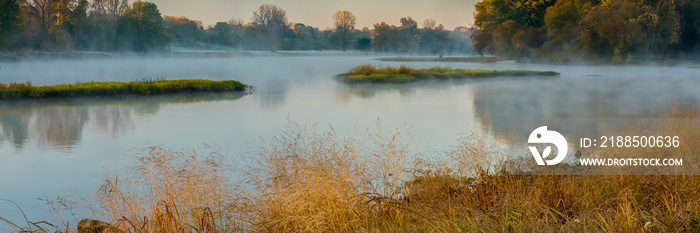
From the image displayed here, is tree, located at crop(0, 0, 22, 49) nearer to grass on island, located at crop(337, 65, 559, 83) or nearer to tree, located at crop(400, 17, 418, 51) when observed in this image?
grass on island, located at crop(337, 65, 559, 83)

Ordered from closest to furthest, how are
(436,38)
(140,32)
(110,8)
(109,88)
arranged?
(109,88) → (140,32) → (110,8) → (436,38)

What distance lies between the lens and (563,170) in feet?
17.5

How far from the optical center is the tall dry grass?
3801mm

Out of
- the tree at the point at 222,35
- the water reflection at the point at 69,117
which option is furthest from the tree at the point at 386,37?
the water reflection at the point at 69,117

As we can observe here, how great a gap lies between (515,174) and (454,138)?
4681 millimetres

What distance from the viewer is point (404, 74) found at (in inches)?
1016

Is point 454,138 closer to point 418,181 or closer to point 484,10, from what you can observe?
point 418,181

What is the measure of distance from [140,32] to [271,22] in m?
20.9

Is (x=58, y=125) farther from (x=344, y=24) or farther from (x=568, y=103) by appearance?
(x=344, y=24)

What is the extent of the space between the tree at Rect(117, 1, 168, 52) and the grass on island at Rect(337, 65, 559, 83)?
1329 inches

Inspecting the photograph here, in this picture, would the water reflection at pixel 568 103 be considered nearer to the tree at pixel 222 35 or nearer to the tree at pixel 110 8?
the tree at pixel 110 8

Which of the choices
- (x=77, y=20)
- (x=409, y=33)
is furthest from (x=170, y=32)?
(x=409, y=33)

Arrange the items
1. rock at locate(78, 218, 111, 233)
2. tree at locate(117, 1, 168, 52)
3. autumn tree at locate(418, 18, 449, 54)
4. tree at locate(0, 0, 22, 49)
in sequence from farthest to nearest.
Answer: autumn tree at locate(418, 18, 449, 54)
tree at locate(117, 1, 168, 52)
tree at locate(0, 0, 22, 49)
rock at locate(78, 218, 111, 233)

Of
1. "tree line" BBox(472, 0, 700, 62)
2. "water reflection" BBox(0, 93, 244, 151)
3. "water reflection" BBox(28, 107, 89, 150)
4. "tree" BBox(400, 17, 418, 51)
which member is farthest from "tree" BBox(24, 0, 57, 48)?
"tree" BBox(400, 17, 418, 51)
